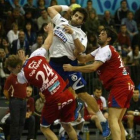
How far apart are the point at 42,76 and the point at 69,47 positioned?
1.70 metres

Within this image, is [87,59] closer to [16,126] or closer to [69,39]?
[69,39]

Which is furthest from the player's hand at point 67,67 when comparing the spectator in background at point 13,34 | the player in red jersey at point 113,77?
the spectator in background at point 13,34

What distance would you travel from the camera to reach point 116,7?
81.8 feet

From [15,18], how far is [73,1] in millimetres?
2381

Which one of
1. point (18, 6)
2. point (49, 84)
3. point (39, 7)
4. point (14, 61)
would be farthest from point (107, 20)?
point (49, 84)

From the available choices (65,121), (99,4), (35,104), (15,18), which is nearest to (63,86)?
(65,121)

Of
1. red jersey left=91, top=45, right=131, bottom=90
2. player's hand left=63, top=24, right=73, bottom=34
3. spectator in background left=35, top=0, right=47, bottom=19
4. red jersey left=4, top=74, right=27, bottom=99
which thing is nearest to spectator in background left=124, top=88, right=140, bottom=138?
red jersey left=4, top=74, right=27, bottom=99

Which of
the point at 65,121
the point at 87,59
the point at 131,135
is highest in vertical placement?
the point at 87,59

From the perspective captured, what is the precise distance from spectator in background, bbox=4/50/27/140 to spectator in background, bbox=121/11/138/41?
27.9 feet

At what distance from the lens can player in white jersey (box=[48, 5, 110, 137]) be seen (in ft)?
45.7

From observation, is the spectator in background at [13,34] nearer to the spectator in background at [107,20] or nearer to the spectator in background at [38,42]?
the spectator in background at [38,42]

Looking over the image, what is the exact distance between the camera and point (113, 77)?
13.6 metres

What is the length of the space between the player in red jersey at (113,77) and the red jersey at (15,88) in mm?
2947

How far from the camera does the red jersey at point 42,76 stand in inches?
496
